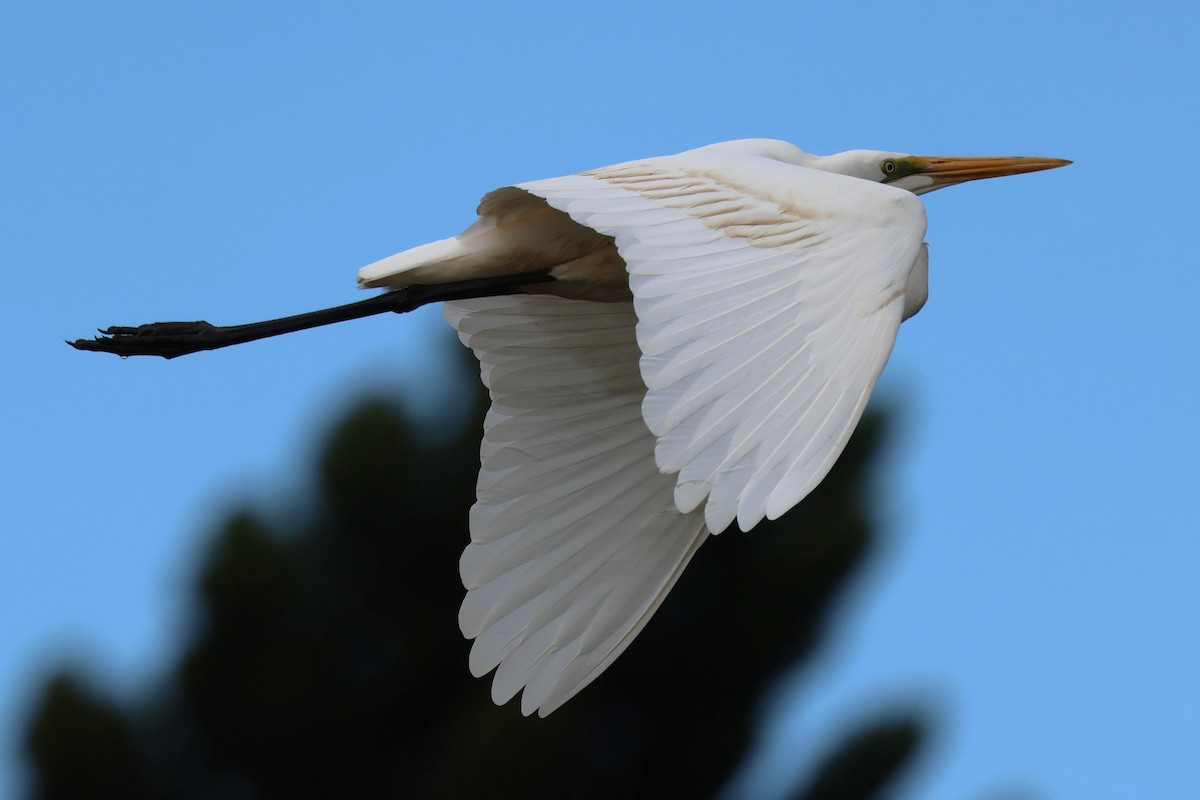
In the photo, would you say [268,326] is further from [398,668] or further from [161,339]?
[398,668]

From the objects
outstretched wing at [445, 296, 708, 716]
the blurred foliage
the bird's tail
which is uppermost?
the bird's tail

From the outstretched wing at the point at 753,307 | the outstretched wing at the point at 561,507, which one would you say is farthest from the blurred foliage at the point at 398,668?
the outstretched wing at the point at 753,307

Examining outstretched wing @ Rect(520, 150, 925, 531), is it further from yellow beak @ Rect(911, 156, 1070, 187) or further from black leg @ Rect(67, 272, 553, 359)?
yellow beak @ Rect(911, 156, 1070, 187)

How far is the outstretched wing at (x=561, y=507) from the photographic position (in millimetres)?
3498

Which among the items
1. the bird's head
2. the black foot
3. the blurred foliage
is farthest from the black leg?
the blurred foliage

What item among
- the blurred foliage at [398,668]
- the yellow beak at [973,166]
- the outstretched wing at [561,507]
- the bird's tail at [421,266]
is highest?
the bird's tail at [421,266]

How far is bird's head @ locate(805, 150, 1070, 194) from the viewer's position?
13.6 ft

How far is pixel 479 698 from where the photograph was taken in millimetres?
6984

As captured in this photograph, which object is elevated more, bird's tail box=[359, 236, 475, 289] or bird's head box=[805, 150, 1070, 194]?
bird's tail box=[359, 236, 475, 289]

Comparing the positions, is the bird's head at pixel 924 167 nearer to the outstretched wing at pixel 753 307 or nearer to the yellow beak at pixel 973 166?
the yellow beak at pixel 973 166

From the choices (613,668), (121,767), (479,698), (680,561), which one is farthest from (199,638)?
(680,561)

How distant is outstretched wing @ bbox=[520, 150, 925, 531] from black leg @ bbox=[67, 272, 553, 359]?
0.58 m

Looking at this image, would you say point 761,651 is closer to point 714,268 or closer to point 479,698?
point 479,698

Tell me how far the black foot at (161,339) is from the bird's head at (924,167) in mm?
1452
